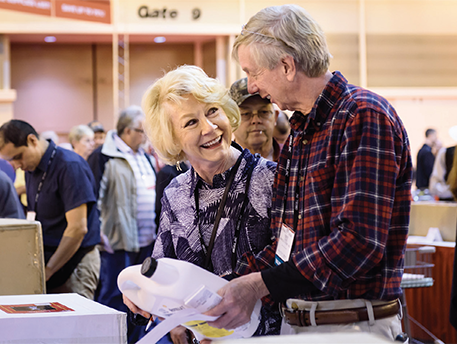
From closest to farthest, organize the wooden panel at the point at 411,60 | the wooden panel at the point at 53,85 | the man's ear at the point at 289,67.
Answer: the man's ear at the point at 289,67 < the wooden panel at the point at 411,60 < the wooden panel at the point at 53,85

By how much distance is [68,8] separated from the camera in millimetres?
8312

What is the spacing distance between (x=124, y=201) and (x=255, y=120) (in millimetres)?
2152

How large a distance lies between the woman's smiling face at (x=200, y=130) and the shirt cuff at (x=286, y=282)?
0.50 meters

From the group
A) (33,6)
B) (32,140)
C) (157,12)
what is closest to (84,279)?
(32,140)

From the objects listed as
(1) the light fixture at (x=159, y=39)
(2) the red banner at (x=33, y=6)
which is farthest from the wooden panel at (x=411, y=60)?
(2) the red banner at (x=33, y=6)

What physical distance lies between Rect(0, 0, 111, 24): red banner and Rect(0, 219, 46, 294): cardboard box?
656cm

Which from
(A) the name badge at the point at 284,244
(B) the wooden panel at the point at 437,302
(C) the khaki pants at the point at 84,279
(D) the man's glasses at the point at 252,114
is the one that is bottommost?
(B) the wooden panel at the point at 437,302

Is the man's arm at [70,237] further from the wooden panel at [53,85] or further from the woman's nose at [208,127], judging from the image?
the wooden panel at [53,85]

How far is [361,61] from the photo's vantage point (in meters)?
10.6

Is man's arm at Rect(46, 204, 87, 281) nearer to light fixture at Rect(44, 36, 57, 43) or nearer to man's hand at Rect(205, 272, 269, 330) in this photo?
man's hand at Rect(205, 272, 269, 330)

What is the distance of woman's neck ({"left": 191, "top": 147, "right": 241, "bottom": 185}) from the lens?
5.52 feet

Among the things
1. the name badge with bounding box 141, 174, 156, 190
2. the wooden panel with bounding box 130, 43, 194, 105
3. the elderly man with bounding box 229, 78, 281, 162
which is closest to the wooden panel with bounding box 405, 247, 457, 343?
the elderly man with bounding box 229, 78, 281, 162

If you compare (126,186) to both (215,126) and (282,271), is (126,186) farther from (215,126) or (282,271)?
(282,271)

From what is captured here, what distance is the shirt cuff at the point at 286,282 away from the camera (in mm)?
1222
